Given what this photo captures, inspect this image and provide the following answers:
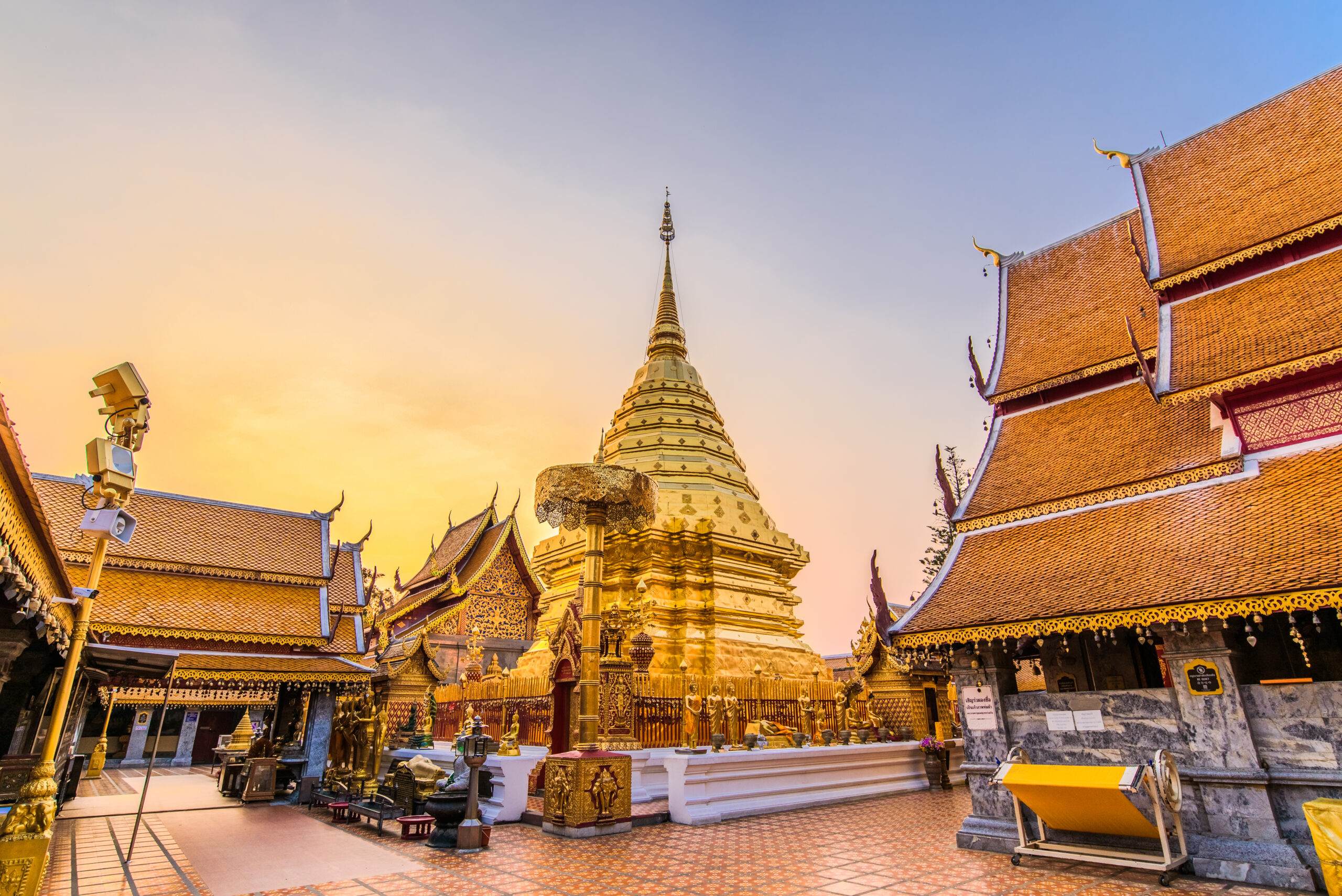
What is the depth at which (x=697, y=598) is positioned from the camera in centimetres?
1576

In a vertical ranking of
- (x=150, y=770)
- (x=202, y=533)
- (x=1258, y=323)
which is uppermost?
(x=1258, y=323)

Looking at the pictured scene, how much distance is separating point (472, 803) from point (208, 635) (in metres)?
7.57

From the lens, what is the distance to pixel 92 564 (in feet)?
14.9

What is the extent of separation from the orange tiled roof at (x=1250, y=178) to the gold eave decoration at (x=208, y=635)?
14.7m

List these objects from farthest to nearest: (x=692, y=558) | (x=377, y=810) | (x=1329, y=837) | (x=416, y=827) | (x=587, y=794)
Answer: (x=692, y=558), (x=377, y=810), (x=416, y=827), (x=587, y=794), (x=1329, y=837)

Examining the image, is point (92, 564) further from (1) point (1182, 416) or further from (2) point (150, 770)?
(1) point (1182, 416)

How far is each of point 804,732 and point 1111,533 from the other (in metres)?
6.47

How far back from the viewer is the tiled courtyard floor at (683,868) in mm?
5395

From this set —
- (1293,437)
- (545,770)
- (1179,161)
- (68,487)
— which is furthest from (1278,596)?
(68,487)

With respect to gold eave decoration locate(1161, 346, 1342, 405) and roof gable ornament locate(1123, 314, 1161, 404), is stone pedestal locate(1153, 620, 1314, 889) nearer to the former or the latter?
gold eave decoration locate(1161, 346, 1342, 405)

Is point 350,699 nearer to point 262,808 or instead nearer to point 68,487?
point 262,808

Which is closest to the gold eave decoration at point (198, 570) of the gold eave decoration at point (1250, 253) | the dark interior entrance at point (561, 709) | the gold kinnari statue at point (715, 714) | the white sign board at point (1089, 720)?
the dark interior entrance at point (561, 709)

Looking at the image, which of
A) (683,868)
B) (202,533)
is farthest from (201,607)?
(683,868)

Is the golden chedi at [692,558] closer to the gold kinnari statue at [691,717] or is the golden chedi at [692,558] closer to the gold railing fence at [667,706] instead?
the gold railing fence at [667,706]
